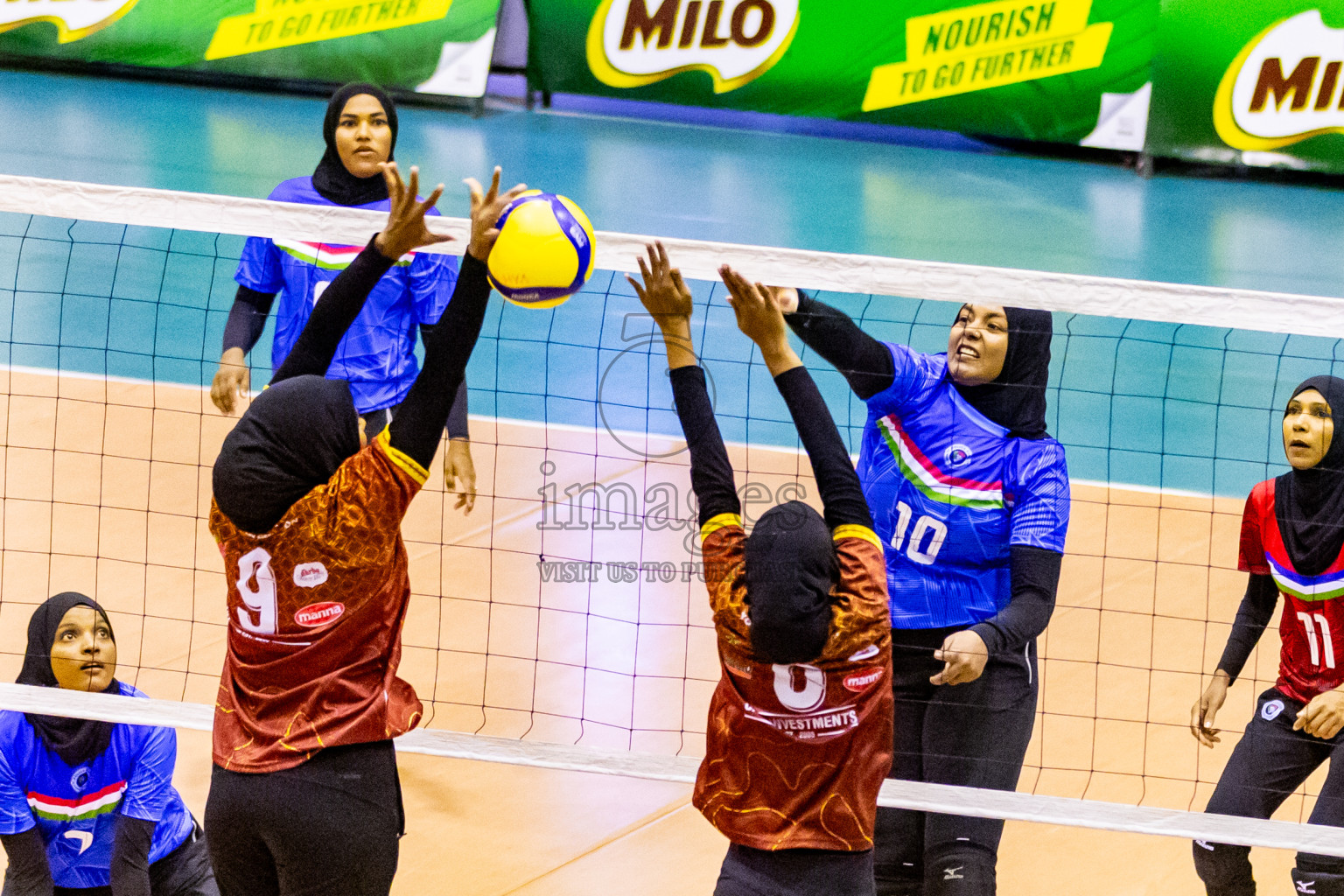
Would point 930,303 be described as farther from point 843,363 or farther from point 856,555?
point 856,555

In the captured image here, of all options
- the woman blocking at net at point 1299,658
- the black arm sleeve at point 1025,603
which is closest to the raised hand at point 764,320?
the black arm sleeve at point 1025,603

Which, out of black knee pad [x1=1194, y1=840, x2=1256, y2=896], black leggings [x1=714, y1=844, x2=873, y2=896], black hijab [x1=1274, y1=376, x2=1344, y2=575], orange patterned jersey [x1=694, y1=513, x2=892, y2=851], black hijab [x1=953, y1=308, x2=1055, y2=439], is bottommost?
black knee pad [x1=1194, y1=840, x2=1256, y2=896]

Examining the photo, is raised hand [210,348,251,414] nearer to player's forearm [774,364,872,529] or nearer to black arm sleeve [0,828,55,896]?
black arm sleeve [0,828,55,896]

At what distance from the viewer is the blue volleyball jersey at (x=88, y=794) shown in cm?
432

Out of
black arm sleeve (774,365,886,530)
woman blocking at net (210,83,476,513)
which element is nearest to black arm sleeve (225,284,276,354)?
woman blocking at net (210,83,476,513)

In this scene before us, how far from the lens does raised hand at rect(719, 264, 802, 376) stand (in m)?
3.41

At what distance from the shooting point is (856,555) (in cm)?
319

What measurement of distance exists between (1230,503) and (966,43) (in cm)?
717

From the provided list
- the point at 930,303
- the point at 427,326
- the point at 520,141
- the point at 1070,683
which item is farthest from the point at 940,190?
the point at 427,326

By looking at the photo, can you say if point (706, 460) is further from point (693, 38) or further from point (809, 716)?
point (693, 38)

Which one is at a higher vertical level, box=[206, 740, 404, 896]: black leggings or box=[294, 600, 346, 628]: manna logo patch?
box=[294, 600, 346, 628]: manna logo patch

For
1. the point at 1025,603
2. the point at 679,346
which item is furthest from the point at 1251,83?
the point at 679,346

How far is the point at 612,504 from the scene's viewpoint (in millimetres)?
8055

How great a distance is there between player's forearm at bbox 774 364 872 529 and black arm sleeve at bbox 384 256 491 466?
707mm
